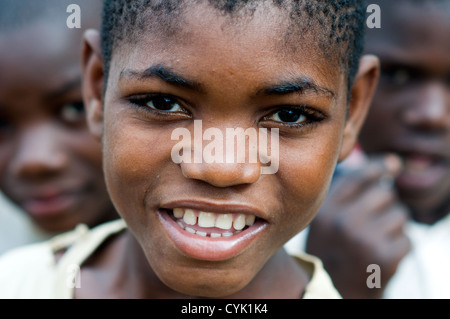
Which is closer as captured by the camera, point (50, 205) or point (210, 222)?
point (210, 222)

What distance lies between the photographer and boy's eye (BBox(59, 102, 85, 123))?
6.73 ft

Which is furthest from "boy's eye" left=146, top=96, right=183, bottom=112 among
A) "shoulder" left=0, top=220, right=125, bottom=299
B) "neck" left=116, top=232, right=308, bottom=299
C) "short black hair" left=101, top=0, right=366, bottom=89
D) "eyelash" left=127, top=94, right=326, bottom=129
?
"shoulder" left=0, top=220, right=125, bottom=299

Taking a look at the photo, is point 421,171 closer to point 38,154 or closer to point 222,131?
point 222,131

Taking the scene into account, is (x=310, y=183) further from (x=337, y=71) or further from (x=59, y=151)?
(x=59, y=151)

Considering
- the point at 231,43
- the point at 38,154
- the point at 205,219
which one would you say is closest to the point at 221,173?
the point at 205,219

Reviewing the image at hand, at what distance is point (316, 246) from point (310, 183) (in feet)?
2.93

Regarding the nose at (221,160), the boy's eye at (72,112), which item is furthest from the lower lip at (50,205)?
the nose at (221,160)

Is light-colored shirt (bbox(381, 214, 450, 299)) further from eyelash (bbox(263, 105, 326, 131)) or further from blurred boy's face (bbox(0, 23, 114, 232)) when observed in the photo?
blurred boy's face (bbox(0, 23, 114, 232))

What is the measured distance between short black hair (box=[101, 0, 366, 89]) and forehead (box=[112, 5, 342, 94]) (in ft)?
0.06

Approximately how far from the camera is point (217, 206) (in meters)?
1.06

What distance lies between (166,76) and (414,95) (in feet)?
4.53

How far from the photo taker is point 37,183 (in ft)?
6.76

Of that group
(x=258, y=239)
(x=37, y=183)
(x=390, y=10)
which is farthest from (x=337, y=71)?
(x=37, y=183)

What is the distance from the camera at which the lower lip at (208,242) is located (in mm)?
1095
